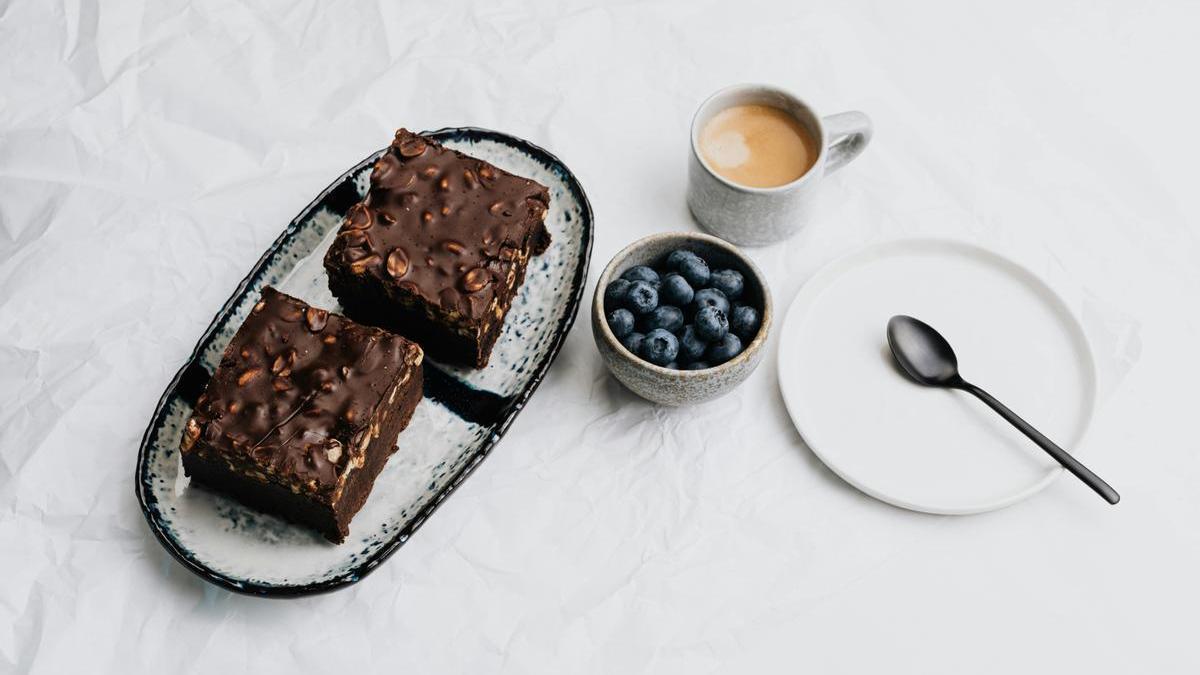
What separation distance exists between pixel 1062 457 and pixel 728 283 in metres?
1.02

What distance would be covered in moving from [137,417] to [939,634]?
7.54ft

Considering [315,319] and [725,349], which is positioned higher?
[315,319]

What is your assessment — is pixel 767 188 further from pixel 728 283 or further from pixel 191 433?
pixel 191 433

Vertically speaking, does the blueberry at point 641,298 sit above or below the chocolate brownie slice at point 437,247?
below

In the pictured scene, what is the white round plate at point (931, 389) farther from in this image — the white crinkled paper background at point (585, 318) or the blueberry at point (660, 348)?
the blueberry at point (660, 348)

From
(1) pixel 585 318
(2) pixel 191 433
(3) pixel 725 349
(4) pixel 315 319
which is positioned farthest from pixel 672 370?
(2) pixel 191 433

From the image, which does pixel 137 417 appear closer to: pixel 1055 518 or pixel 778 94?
pixel 778 94

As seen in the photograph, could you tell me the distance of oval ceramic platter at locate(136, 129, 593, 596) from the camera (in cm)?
267

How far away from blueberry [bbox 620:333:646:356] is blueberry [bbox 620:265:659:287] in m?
0.17

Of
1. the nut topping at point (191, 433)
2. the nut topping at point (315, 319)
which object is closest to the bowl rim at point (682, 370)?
the nut topping at point (315, 319)

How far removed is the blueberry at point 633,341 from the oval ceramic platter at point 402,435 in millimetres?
195

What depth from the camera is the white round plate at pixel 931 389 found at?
2992 millimetres

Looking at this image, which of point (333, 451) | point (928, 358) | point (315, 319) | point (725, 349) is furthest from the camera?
point (928, 358)

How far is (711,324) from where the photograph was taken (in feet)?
9.32
